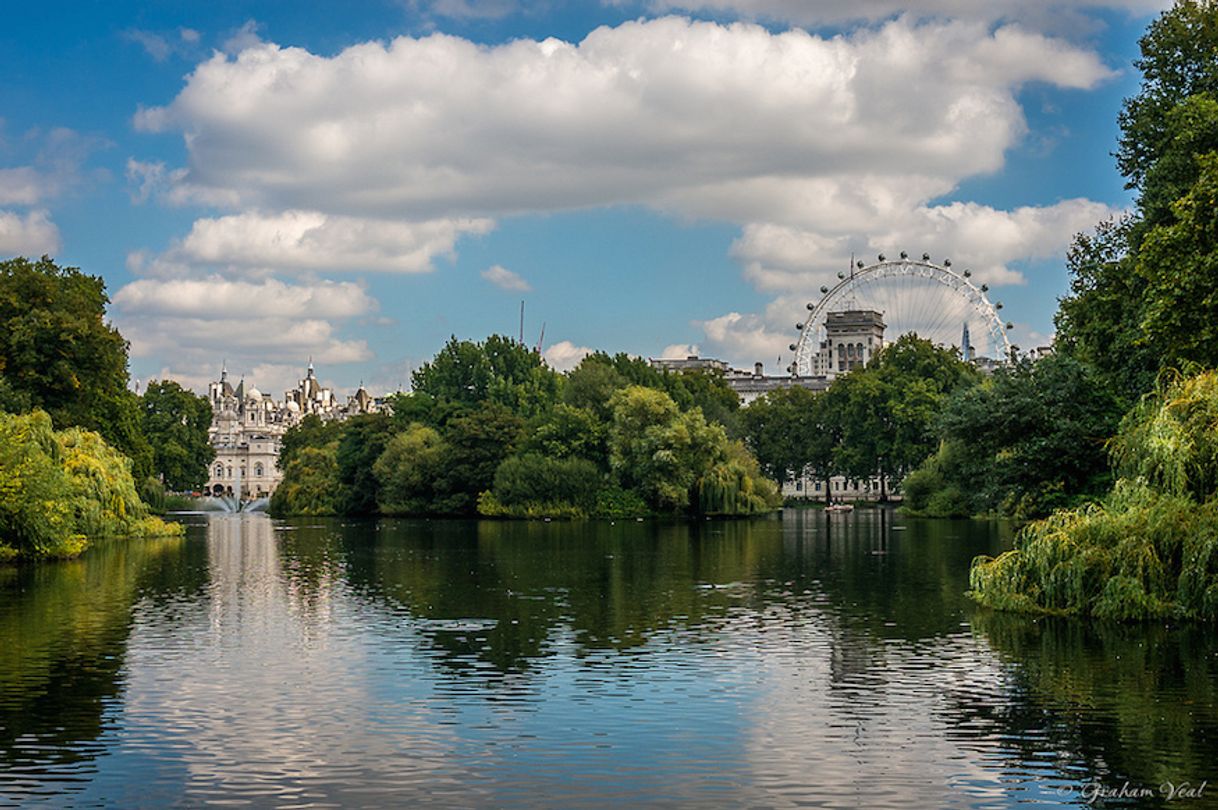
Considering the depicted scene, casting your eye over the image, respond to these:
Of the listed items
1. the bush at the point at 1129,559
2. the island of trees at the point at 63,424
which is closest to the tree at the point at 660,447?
the island of trees at the point at 63,424

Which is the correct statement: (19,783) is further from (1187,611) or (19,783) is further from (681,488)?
(681,488)

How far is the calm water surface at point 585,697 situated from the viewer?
53.7 feet

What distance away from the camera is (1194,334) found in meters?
33.7

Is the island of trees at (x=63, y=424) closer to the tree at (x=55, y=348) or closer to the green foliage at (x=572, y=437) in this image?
the tree at (x=55, y=348)

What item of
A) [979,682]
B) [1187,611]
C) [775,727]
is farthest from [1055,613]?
[775,727]

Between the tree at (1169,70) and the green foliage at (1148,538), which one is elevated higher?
the tree at (1169,70)

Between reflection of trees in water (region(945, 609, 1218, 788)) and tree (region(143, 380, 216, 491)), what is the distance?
124m

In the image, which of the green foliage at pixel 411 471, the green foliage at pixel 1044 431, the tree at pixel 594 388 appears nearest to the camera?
the green foliage at pixel 1044 431

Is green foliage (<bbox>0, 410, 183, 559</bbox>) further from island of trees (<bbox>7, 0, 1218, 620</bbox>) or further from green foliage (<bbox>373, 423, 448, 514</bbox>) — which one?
green foliage (<bbox>373, 423, 448, 514</bbox>)

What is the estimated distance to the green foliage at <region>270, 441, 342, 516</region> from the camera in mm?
115625

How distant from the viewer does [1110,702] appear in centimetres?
2083

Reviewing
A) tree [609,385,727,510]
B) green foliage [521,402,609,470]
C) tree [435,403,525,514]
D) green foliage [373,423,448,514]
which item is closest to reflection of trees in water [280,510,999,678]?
tree [609,385,727,510]

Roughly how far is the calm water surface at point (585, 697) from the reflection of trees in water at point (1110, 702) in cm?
7

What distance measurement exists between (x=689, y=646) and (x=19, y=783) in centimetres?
1378
